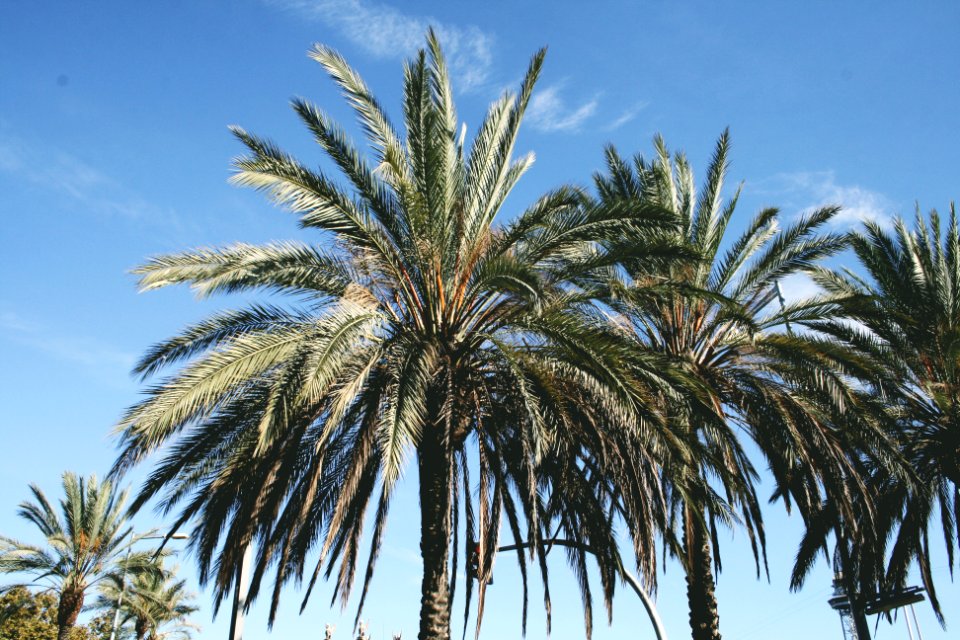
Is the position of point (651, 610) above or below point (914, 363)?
below

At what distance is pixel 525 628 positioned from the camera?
12.1 meters

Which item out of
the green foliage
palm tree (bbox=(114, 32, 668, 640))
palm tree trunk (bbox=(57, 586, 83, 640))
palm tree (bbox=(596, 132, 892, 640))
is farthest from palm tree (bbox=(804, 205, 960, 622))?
the green foliage

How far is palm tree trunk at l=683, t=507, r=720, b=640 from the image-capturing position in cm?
1345

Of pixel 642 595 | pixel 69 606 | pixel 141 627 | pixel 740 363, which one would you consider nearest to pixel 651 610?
pixel 642 595

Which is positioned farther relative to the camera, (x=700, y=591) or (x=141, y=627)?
(x=141, y=627)

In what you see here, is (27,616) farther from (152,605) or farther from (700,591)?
(700,591)

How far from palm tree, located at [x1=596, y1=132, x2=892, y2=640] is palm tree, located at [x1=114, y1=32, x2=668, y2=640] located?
5.64ft

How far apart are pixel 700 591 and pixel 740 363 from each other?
3835 mm

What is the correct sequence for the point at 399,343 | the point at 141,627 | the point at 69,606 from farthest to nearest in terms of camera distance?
the point at 141,627
the point at 69,606
the point at 399,343

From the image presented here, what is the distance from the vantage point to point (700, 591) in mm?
13664

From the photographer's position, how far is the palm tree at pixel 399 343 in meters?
10.4

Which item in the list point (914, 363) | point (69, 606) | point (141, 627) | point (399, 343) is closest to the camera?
point (399, 343)

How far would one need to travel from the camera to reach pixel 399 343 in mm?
11242

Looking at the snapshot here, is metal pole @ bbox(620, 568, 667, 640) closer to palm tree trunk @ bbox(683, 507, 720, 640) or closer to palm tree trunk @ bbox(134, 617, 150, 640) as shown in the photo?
palm tree trunk @ bbox(683, 507, 720, 640)
